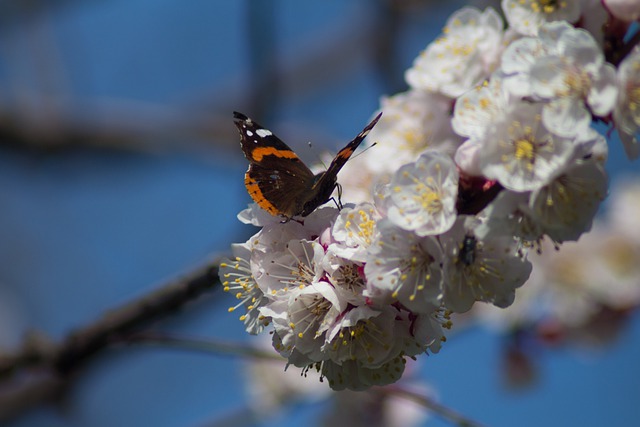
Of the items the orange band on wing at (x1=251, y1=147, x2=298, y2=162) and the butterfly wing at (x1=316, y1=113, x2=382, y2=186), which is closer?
the butterfly wing at (x1=316, y1=113, x2=382, y2=186)

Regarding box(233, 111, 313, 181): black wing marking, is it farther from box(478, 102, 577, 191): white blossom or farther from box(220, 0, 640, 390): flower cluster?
box(478, 102, 577, 191): white blossom

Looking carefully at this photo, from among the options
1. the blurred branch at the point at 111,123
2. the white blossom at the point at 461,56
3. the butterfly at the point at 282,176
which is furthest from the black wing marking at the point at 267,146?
the blurred branch at the point at 111,123

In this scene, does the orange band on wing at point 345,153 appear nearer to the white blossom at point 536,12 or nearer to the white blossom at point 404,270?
the white blossom at point 404,270

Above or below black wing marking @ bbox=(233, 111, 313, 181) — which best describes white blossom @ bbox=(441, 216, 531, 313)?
below

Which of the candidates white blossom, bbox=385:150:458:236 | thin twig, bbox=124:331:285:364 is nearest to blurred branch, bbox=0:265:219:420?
thin twig, bbox=124:331:285:364

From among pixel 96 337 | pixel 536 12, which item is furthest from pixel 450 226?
pixel 96 337

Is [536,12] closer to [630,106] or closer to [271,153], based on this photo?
[630,106]
